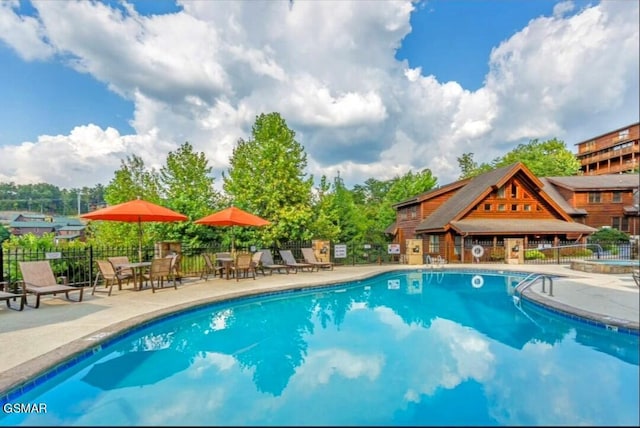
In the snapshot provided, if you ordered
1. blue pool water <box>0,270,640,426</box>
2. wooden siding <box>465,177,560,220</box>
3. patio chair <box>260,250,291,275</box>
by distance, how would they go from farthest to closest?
wooden siding <box>465,177,560,220</box>
patio chair <box>260,250,291,275</box>
blue pool water <box>0,270,640,426</box>

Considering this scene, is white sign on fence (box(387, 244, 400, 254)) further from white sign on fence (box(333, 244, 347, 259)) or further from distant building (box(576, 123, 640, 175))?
distant building (box(576, 123, 640, 175))

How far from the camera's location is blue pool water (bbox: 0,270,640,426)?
10.9ft

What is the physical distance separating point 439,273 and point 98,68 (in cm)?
1630

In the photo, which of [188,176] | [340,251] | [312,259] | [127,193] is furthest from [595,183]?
[127,193]

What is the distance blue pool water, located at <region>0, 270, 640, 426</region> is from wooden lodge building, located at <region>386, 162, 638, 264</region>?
11.6 m

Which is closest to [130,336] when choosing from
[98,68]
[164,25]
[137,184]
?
[164,25]

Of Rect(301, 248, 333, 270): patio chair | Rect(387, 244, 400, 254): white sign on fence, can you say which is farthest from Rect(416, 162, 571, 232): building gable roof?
Rect(301, 248, 333, 270): patio chair

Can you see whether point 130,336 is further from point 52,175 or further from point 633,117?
point 52,175

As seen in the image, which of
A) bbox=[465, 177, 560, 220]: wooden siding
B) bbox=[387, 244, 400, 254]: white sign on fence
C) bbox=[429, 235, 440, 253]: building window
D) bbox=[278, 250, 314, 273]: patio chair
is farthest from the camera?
bbox=[465, 177, 560, 220]: wooden siding

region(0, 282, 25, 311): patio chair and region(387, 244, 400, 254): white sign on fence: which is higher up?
region(387, 244, 400, 254): white sign on fence

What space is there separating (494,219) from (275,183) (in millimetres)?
13738

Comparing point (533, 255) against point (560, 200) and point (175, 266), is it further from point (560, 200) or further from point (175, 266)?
point (175, 266)

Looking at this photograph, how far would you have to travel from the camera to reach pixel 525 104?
41.9 feet

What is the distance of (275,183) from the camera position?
58.2 feet
